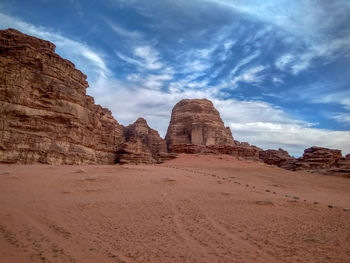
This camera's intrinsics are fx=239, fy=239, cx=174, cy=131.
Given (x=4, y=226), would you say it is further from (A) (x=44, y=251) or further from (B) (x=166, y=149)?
(B) (x=166, y=149)

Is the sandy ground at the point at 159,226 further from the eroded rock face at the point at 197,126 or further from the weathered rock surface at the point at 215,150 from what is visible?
the eroded rock face at the point at 197,126

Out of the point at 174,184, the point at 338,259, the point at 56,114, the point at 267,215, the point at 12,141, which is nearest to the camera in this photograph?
the point at 338,259

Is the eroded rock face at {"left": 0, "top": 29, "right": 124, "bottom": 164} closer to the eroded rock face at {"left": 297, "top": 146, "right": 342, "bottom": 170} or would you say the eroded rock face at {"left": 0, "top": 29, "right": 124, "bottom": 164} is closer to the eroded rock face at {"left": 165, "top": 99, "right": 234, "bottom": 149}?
the eroded rock face at {"left": 165, "top": 99, "right": 234, "bottom": 149}

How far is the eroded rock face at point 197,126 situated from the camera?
56125 millimetres

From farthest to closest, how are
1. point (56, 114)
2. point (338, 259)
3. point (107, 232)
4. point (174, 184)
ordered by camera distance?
point (56, 114)
point (174, 184)
point (107, 232)
point (338, 259)

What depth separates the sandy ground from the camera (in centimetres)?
430

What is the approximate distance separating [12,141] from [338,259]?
22.0m

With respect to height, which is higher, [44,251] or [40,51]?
[40,51]

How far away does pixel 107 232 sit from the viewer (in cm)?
541

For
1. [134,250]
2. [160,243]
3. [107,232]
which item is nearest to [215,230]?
[160,243]

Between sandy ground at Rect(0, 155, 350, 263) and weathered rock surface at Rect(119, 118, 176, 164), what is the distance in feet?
78.2

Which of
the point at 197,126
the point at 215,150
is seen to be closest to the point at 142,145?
the point at 215,150

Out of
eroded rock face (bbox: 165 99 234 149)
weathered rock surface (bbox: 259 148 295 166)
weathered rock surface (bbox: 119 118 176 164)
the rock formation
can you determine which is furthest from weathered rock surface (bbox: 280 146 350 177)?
weathered rock surface (bbox: 119 118 176 164)

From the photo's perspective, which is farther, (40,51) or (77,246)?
(40,51)
